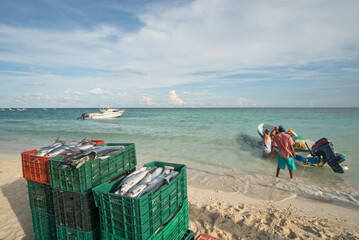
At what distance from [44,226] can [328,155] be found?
8408 millimetres

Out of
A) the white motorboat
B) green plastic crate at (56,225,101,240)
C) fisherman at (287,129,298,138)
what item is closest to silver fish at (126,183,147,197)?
green plastic crate at (56,225,101,240)

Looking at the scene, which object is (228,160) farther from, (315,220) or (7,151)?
(7,151)

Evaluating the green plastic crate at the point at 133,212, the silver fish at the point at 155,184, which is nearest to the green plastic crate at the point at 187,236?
the green plastic crate at the point at 133,212

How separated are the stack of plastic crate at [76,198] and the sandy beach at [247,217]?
5.74 ft

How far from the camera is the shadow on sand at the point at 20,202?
162 inches

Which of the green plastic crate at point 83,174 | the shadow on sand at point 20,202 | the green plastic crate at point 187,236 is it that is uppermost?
the green plastic crate at point 83,174

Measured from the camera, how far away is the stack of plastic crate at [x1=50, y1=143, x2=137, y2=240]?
9.00ft

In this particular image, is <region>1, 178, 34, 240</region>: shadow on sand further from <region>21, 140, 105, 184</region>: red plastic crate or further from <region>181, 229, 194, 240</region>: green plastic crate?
<region>181, 229, 194, 240</region>: green plastic crate

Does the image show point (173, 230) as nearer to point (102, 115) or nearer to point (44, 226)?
point (44, 226)

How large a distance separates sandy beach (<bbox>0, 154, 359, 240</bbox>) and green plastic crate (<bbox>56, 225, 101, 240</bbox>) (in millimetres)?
1518

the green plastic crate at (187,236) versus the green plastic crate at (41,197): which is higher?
the green plastic crate at (41,197)

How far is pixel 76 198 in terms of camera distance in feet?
A: 9.06

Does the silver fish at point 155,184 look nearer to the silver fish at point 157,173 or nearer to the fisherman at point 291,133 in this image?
the silver fish at point 157,173

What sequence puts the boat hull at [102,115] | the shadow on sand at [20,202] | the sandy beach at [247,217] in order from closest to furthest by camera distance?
the sandy beach at [247,217], the shadow on sand at [20,202], the boat hull at [102,115]
